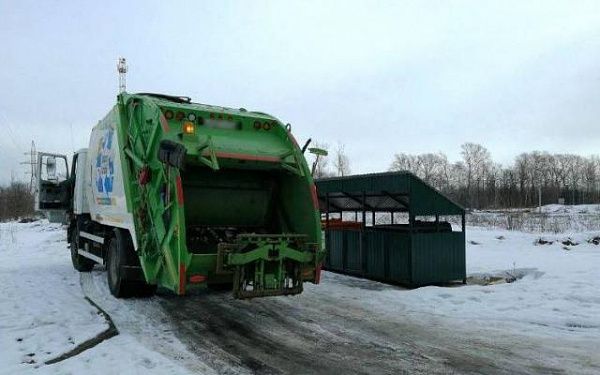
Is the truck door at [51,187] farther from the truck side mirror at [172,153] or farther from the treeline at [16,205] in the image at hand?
the treeline at [16,205]

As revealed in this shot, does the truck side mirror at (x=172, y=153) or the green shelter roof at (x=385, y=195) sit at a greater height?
the truck side mirror at (x=172, y=153)

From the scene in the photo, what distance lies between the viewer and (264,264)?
6371mm

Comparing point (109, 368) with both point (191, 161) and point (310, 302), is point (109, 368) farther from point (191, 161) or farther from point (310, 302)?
A: point (310, 302)

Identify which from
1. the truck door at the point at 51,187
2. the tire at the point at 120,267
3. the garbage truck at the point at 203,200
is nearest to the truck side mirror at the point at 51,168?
the truck door at the point at 51,187

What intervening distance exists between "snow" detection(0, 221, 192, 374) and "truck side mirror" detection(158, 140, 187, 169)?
219 centimetres

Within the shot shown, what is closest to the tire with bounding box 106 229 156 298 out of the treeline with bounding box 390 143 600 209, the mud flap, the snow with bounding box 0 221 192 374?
the snow with bounding box 0 221 192 374

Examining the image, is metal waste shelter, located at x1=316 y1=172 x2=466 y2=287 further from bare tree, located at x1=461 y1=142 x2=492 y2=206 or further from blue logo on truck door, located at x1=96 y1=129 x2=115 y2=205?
bare tree, located at x1=461 y1=142 x2=492 y2=206

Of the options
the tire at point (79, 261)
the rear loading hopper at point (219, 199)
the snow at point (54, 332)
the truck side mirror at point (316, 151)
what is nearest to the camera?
the snow at point (54, 332)

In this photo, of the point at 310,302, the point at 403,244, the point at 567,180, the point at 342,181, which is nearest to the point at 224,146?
the point at 310,302

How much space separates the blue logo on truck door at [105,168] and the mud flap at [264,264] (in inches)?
131

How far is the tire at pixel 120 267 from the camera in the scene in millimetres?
8055

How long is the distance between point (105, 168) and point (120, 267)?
1850 millimetres

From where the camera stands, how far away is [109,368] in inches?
201

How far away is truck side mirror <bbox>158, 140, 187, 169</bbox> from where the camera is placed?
6.11 meters
